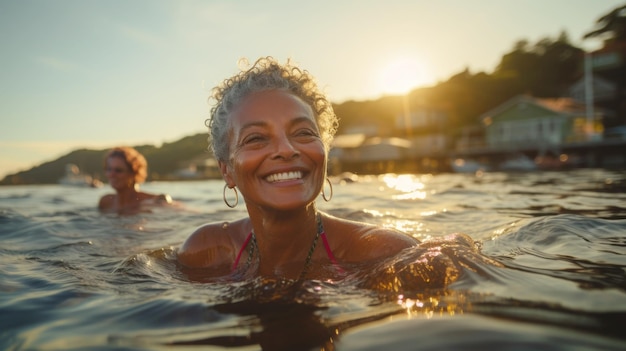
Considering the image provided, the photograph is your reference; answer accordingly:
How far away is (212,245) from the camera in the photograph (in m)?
3.97

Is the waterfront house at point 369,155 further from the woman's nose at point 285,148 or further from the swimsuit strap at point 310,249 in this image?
the woman's nose at point 285,148

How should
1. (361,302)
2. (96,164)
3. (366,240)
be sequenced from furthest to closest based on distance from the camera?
(96,164), (366,240), (361,302)

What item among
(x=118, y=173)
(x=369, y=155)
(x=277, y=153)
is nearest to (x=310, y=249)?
(x=277, y=153)

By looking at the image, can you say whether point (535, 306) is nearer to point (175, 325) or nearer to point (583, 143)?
point (175, 325)

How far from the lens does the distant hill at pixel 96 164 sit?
51.3 metres

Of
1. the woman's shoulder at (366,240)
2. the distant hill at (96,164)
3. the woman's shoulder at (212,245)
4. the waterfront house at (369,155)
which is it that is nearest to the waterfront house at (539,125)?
the waterfront house at (369,155)

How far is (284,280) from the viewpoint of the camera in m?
2.99

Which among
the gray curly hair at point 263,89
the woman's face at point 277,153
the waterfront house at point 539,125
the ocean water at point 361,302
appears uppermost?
the waterfront house at point 539,125

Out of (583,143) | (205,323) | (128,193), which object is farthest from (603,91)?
(205,323)

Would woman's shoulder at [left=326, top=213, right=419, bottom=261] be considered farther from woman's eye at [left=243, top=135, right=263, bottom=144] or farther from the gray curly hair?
woman's eye at [left=243, top=135, right=263, bottom=144]

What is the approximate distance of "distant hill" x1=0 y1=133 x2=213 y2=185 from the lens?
51344 mm

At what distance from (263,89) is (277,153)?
23.6 inches

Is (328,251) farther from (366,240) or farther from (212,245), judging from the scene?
(212,245)

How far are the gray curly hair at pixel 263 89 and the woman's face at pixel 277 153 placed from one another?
160 millimetres
